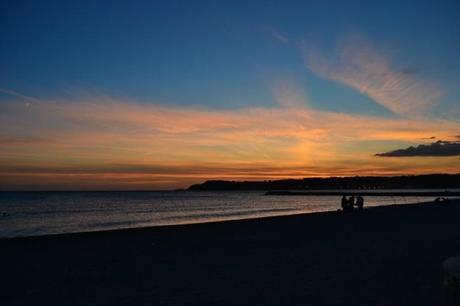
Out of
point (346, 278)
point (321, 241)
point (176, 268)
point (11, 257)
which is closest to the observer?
point (346, 278)

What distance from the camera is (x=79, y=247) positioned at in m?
15.5

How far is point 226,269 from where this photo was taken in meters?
11.4

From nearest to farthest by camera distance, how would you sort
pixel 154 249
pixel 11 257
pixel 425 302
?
pixel 425 302
pixel 11 257
pixel 154 249

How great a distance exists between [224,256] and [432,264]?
5.21m

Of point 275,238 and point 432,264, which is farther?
point 275,238

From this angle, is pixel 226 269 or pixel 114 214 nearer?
pixel 226 269

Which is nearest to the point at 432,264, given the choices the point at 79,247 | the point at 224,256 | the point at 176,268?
the point at 224,256

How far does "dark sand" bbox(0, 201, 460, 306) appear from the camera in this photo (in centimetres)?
859

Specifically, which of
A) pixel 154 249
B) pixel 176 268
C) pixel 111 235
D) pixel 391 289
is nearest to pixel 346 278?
pixel 391 289

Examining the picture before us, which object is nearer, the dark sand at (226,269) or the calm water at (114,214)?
the dark sand at (226,269)

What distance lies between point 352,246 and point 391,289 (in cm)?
656

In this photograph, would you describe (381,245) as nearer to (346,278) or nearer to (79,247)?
(346,278)

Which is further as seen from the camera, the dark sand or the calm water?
the calm water

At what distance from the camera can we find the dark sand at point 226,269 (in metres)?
8.59
